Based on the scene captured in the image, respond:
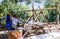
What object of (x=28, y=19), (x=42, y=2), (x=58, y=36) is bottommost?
(x=58, y=36)

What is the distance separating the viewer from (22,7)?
492 centimetres

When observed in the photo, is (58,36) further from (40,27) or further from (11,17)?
(11,17)

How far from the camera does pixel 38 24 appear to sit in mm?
4922

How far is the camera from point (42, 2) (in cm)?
503

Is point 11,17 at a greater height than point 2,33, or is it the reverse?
point 11,17

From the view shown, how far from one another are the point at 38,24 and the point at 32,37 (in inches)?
11.7

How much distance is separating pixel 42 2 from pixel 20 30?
2.55 ft

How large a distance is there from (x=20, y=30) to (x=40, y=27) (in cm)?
45

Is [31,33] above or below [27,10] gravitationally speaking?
below

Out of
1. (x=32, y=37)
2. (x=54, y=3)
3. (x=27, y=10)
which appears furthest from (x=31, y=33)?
(x=54, y=3)

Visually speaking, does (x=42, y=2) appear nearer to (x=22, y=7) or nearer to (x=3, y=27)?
(x=22, y=7)

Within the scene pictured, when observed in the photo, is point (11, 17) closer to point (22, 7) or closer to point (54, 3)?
point (22, 7)

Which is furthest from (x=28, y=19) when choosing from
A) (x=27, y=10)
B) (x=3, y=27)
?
(x=3, y=27)

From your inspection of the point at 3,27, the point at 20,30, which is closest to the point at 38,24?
the point at 20,30
